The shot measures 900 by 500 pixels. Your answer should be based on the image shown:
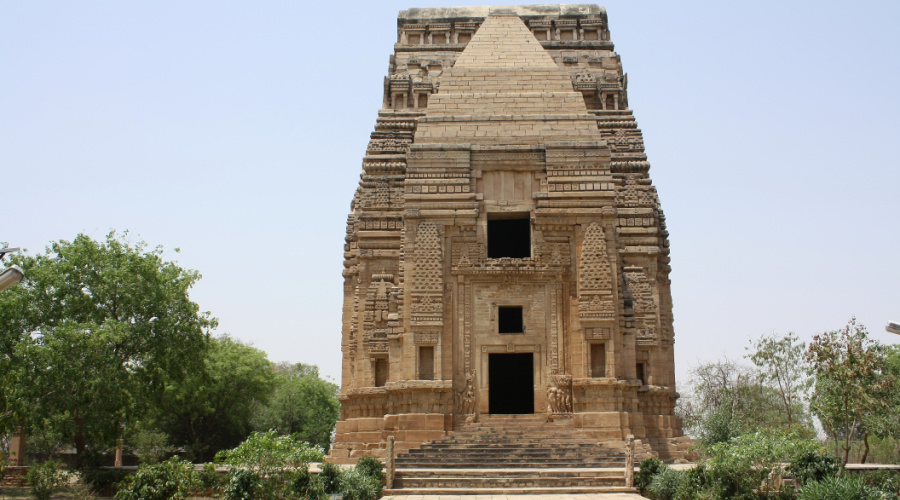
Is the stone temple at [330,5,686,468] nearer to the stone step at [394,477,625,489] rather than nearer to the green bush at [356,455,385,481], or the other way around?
the stone step at [394,477,625,489]

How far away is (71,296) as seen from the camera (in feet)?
71.9

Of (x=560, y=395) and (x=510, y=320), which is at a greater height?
(x=510, y=320)

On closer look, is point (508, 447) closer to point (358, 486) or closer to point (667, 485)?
point (667, 485)

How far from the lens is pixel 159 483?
1303cm

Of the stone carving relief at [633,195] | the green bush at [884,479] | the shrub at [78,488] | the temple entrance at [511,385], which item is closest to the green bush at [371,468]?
the shrub at [78,488]

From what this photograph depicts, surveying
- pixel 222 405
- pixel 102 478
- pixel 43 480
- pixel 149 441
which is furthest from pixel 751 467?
pixel 222 405

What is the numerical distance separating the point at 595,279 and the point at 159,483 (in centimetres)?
1119

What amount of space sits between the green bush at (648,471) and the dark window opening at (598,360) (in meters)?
3.88

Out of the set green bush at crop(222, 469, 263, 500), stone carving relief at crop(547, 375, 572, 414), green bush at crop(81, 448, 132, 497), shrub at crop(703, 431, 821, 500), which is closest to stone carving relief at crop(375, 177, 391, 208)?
stone carving relief at crop(547, 375, 572, 414)

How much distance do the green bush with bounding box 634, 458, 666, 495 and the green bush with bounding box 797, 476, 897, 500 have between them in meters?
3.96

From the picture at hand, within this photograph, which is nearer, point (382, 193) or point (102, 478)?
point (102, 478)

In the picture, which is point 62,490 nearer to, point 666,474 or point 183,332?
point 183,332

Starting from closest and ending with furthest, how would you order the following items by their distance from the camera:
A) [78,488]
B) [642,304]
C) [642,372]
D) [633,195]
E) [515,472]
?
[515,472] → [78,488] → [642,372] → [642,304] → [633,195]

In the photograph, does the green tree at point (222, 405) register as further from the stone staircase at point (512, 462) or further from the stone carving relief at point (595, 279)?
the stone carving relief at point (595, 279)
